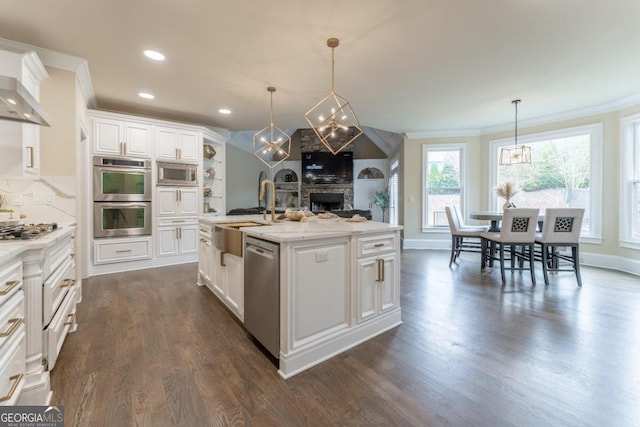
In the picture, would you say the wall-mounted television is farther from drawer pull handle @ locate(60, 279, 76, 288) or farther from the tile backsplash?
drawer pull handle @ locate(60, 279, 76, 288)

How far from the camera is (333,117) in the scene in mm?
2549

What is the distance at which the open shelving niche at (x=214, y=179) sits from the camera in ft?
16.9

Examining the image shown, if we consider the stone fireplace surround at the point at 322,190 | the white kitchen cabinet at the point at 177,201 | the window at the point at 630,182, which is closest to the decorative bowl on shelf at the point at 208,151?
the white kitchen cabinet at the point at 177,201

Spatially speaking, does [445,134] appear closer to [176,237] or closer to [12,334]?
[176,237]

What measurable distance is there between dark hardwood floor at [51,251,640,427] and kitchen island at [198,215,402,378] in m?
0.11

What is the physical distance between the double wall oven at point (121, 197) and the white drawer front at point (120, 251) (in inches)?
4.8

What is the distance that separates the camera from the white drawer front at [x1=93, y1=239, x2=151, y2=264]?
3863 millimetres

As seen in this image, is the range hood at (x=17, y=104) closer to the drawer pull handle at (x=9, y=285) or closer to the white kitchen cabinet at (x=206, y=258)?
the drawer pull handle at (x=9, y=285)

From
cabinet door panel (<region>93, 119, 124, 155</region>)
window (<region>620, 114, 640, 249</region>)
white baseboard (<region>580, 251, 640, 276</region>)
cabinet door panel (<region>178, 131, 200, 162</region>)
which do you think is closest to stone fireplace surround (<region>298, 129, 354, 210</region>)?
cabinet door panel (<region>178, 131, 200, 162</region>)

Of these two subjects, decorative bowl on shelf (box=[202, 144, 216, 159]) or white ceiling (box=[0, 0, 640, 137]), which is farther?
decorative bowl on shelf (box=[202, 144, 216, 159])

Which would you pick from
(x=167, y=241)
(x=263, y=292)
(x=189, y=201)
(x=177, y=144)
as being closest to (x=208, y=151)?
(x=177, y=144)

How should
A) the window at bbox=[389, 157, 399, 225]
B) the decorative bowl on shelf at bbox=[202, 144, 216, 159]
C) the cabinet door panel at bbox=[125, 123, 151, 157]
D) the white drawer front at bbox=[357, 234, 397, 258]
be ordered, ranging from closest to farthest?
the white drawer front at bbox=[357, 234, 397, 258] < the cabinet door panel at bbox=[125, 123, 151, 157] < the decorative bowl on shelf at bbox=[202, 144, 216, 159] < the window at bbox=[389, 157, 399, 225]

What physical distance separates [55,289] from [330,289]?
1791mm

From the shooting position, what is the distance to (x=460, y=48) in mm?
2623
